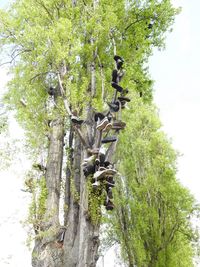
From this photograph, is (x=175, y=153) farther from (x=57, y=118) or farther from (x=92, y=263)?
(x=92, y=263)

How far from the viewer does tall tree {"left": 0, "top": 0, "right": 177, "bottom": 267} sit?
5.48 m

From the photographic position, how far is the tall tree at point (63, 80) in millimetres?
5484

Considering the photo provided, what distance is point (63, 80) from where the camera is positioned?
5988 mm

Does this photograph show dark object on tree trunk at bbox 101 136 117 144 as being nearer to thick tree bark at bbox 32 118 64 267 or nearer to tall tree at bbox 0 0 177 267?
tall tree at bbox 0 0 177 267

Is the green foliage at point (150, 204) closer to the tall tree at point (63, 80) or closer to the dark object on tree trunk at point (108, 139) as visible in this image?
the tall tree at point (63, 80)

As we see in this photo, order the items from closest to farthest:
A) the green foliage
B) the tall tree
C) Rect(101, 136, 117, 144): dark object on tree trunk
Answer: Rect(101, 136, 117, 144): dark object on tree trunk
the tall tree
the green foliage

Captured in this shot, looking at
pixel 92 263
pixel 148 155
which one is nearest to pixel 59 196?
pixel 92 263

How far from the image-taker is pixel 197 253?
9.44 m

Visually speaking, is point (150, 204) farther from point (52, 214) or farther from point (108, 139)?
point (108, 139)

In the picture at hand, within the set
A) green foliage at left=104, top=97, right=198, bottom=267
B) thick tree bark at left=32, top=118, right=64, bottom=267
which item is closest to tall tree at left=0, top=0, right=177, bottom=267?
thick tree bark at left=32, top=118, right=64, bottom=267

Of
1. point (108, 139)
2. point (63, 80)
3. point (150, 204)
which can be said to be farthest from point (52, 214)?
point (150, 204)

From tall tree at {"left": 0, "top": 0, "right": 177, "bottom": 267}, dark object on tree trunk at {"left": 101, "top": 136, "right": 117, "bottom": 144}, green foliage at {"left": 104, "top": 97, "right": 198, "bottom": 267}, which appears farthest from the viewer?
green foliage at {"left": 104, "top": 97, "right": 198, "bottom": 267}

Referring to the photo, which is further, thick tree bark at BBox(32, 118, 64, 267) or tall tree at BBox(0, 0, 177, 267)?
tall tree at BBox(0, 0, 177, 267)

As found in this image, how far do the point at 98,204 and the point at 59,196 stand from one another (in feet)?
3.97
